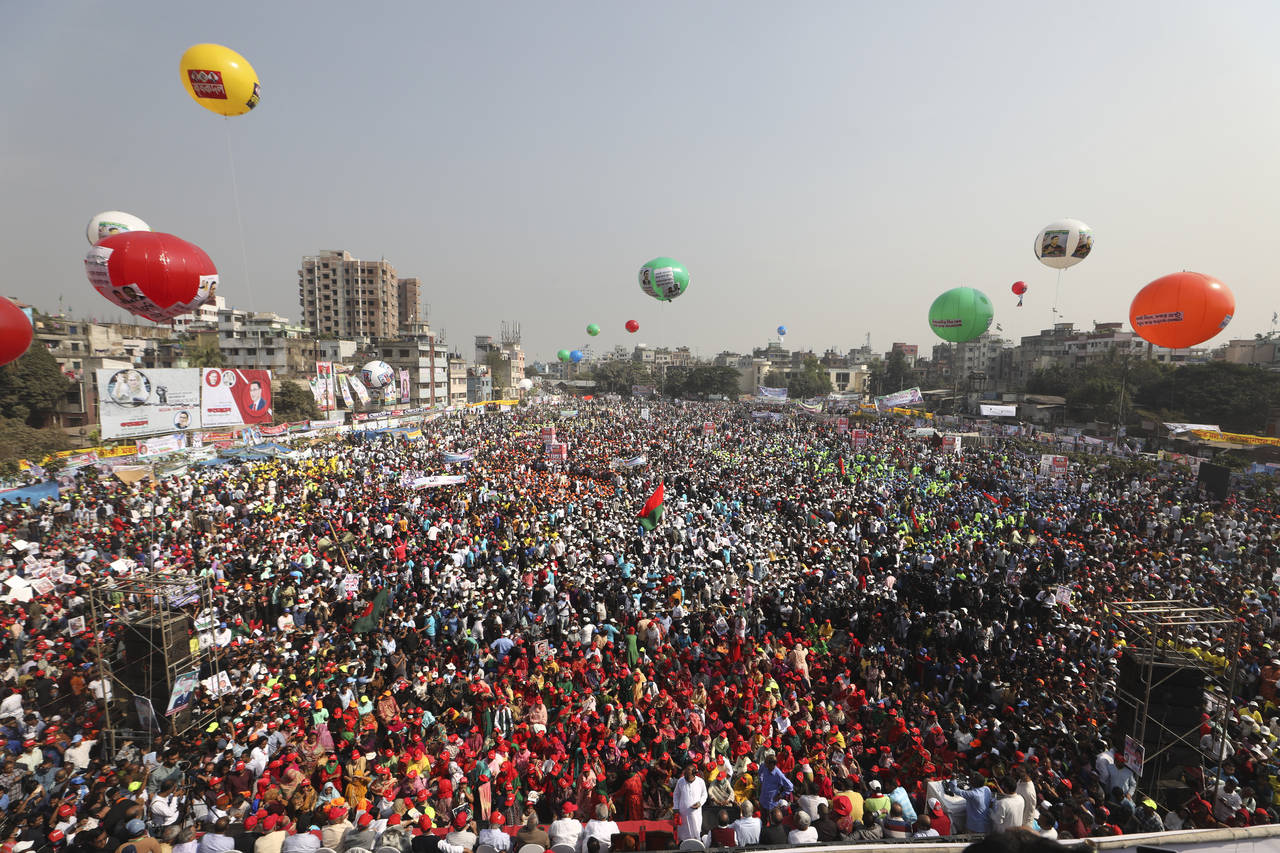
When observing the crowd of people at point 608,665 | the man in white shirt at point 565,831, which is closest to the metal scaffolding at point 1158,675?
the crowd of people at point 608,665

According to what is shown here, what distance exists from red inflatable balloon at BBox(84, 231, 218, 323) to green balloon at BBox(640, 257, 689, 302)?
13.7 m

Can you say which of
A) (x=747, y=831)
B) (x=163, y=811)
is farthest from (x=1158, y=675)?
(x=163, y=811)

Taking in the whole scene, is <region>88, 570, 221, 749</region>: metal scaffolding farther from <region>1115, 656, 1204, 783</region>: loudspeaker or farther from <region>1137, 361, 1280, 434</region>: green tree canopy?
<region>1137, 361, 1280, 434</region>: green tree canopy

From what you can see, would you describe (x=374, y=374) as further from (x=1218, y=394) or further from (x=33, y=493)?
(x=1218, y=394)

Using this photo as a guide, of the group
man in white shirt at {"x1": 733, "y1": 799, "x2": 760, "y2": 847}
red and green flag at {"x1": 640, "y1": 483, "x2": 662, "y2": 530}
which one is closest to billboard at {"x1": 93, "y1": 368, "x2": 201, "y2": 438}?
red and green flag at {"x1": 640, "y1": 483, "x2": 662, "y2": 530}

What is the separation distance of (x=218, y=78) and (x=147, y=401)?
15.9m

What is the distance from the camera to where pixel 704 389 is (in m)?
79.5

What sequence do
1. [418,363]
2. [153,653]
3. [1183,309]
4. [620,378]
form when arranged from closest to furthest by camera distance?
[153,653] < [1183,309] < [418,363] < [620,378]

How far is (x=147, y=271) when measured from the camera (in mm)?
10469

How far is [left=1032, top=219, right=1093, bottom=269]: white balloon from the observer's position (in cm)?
1828

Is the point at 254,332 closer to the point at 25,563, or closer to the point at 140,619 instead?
the point at 25,563

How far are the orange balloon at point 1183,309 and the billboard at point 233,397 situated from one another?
1219 inches

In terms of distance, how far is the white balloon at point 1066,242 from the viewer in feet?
60.0

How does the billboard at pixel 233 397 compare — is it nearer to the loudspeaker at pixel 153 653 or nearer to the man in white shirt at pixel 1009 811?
the loudspeaker at pixel 153 653
